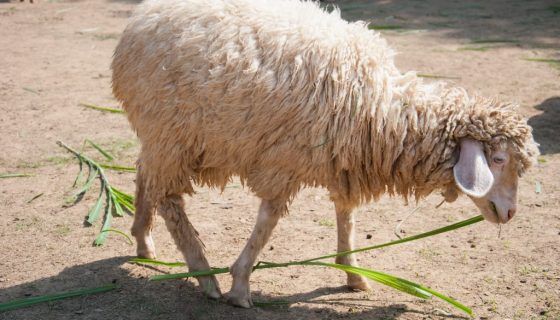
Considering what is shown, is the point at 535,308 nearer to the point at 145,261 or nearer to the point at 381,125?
the point at 381,125

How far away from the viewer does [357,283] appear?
4398 millimetres

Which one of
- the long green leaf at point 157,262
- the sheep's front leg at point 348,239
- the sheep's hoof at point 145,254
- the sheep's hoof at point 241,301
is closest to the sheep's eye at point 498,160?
the sheep's front leg at point 348,239

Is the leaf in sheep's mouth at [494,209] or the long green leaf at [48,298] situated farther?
the long green leaf at [48,298]

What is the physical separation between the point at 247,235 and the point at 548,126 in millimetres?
3580

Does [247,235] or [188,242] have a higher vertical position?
[188,242]

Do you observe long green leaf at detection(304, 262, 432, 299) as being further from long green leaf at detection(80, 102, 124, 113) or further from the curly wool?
long green leaf at detection(80, 102, 124, 113)

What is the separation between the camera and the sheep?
3785 millimetres

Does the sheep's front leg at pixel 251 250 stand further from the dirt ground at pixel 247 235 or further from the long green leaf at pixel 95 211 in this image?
the long green leaf at pixel 95 211

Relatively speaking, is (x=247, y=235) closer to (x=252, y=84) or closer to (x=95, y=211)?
(x=95, y=211)

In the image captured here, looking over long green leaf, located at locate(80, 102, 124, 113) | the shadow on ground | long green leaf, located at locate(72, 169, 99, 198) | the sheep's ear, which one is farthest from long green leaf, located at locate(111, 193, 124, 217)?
the shadow on ground

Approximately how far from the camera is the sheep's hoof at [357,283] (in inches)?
173

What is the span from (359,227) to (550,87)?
4.02 meters

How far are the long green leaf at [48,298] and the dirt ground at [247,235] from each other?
4cm

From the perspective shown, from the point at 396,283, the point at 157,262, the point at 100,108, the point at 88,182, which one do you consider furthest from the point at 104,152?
the point at 396,283
